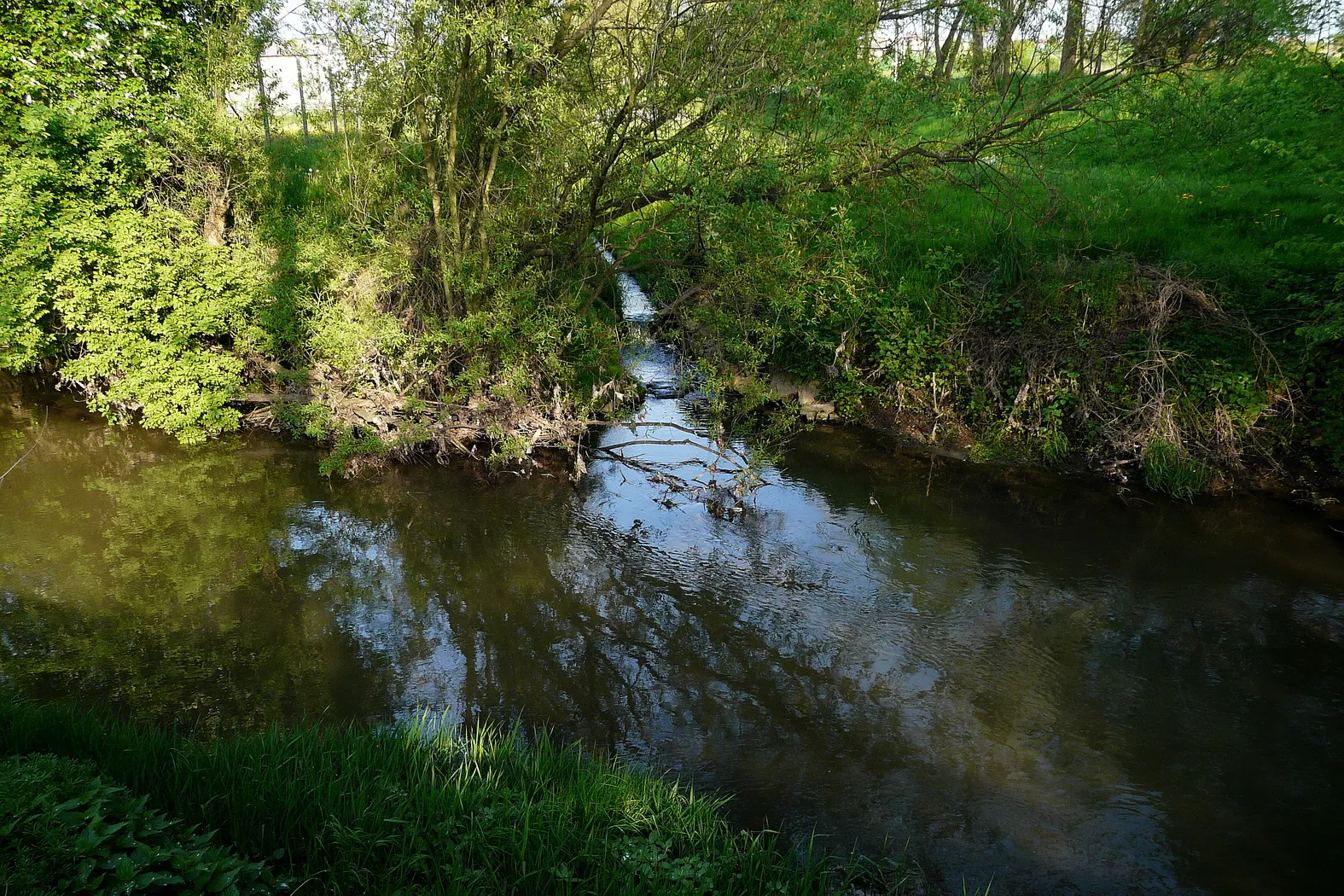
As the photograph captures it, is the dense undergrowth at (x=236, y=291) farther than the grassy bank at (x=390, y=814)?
Yes

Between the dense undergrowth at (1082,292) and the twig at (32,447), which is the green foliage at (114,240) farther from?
the dense undergrowth at (1082,292)

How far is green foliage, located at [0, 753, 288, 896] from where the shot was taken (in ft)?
9.10

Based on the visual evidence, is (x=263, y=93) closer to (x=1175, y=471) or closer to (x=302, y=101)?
(x=302, y=101)

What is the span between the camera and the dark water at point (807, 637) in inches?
214

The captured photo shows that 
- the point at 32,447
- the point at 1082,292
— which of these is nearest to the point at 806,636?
the point at 1082,292

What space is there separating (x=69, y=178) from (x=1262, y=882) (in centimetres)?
1506

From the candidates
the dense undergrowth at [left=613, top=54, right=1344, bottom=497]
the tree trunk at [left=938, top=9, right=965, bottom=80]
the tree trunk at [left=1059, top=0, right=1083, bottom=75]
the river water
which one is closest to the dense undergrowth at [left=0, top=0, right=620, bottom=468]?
the river water

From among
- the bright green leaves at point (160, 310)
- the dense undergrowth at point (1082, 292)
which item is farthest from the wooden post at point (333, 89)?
the dense undergrowth at point (1082, 292)

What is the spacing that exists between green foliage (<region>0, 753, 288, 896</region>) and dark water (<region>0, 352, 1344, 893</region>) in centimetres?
275

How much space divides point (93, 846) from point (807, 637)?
572cm

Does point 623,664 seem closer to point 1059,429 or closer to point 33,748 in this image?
point 33,748

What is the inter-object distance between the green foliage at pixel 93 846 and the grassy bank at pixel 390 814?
0.05ft

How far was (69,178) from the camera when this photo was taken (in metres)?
11.0

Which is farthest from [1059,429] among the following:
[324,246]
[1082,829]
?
[324,246]
